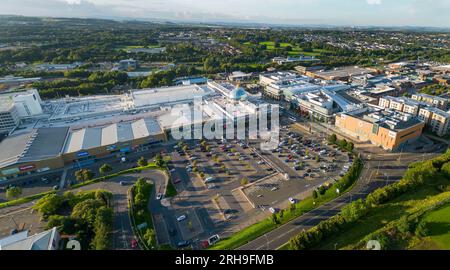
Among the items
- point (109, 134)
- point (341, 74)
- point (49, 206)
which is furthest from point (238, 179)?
point (341, 74)

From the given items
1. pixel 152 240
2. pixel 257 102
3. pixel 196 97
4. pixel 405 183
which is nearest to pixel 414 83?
pixel 257 102

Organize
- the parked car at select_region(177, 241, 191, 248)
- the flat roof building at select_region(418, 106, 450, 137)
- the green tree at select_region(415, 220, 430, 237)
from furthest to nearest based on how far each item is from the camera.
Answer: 1. the flat roof building at select_region(418, 106, 450, 137)
2. the parked car at select_region(177, 241, 191, 248)
3. the green tree at select_region(415, 220, 430, 237)

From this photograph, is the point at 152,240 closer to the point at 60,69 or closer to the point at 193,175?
the point at 193,175

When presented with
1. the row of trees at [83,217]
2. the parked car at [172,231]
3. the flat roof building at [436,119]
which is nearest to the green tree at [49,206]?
the row of trees at [83,217]

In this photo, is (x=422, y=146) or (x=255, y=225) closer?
(x=255, y=225)

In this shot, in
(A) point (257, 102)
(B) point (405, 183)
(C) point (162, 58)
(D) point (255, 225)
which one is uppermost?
(C) point (162, 58)

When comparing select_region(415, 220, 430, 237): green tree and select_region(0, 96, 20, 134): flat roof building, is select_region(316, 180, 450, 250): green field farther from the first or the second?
select_region(0, 96, 20, 134): flat roof building

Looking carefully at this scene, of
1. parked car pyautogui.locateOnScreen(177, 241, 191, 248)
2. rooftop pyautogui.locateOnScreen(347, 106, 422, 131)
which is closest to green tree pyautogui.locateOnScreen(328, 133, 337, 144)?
rooftop pyautogui.locateOnScreen(347, 106, 422, 131)
